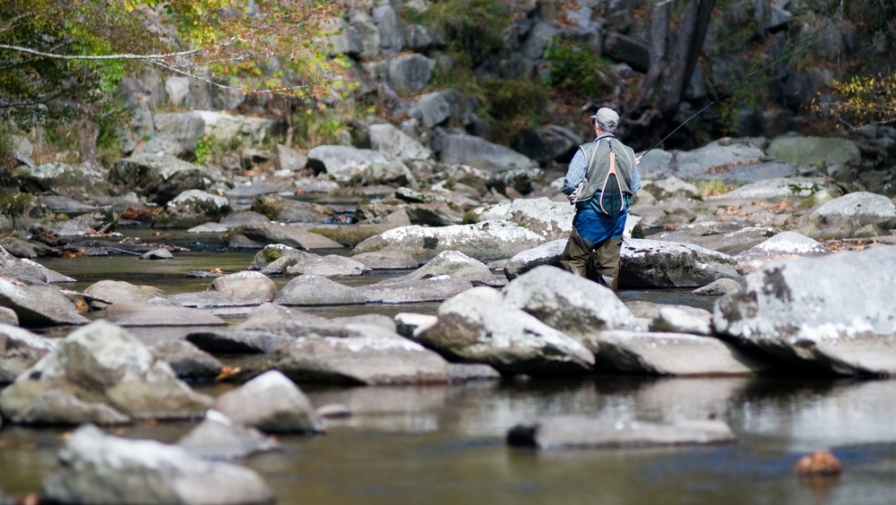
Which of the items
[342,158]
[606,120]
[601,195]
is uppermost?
[342,158]

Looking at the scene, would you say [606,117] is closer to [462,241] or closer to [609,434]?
[609,434]

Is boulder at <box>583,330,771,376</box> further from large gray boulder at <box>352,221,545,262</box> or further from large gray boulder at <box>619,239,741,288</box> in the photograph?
large gray boulder at <box>352,221,545,262</box>

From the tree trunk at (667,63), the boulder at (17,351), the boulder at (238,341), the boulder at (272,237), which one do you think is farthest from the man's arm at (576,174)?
the tree trunk at (667,63)

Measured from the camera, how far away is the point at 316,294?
9820mm

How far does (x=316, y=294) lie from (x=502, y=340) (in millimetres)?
3355

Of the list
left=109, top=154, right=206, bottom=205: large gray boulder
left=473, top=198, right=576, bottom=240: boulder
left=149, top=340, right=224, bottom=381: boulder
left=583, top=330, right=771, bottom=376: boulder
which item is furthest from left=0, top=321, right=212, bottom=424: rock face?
left=109, top=154, right=206, bottom=205: large gray boulder

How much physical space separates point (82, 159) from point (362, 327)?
21.4 meters

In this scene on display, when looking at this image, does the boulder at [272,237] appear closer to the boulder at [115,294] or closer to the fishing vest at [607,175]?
the boulder at [115,294]

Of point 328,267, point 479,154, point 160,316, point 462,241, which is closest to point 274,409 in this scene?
point 160,316

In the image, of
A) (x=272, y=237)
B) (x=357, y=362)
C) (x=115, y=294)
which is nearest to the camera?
(x=357, y=362)

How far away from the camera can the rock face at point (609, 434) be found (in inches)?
198

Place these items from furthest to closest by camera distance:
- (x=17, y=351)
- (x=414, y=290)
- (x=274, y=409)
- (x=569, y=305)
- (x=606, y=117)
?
(x=414, y=290)
(x=606, y=117)
(x=569, y=305)
(x=17, y=351)
(x=274, y=409)

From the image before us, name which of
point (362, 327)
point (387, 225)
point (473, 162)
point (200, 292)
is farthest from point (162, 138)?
point (362, 327)

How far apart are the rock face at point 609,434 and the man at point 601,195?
4.20m
